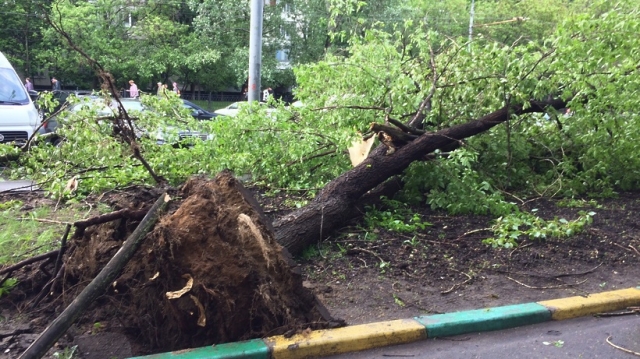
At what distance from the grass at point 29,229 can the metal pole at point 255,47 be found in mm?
4975

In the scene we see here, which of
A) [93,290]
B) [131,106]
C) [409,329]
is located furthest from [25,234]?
[131,106]

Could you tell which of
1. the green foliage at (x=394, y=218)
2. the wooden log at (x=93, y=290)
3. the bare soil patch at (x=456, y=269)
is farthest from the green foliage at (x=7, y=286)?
the green foliage at (x=394, y=218)

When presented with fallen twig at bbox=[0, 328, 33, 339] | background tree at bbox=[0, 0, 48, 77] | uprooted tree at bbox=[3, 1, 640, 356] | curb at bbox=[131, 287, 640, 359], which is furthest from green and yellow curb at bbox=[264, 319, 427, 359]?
background tree at bbox=[0, 0, 48, 77]

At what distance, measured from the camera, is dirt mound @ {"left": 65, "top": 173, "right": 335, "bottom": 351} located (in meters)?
3.63

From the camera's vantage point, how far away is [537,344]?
3.89 m

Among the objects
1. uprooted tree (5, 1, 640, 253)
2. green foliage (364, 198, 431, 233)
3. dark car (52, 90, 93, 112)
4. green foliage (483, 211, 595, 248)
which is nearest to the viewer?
green foliage (483, 211, 595, 248)

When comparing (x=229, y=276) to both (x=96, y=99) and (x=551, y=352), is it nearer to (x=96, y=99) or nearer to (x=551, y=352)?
(x=551, y=352)

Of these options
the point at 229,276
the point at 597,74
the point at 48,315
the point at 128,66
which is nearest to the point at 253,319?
the point at 229,276

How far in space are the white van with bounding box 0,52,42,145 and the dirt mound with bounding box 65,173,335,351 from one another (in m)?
7.58

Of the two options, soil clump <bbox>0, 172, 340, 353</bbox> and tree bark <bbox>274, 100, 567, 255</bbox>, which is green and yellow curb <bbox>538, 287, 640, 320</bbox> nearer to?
soil clump <bbox>0, 172, 340, 353</bbox>

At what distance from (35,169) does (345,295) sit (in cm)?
490

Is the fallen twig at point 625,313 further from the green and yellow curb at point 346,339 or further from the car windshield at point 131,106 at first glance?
the car windshield at point 131,106

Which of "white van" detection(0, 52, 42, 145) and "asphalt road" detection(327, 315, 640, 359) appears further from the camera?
"white van" detection(0, 52, 42, 145)

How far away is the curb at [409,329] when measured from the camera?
354cm
